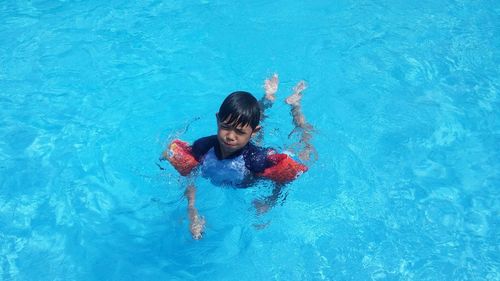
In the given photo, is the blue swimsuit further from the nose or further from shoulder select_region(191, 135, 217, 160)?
the nose

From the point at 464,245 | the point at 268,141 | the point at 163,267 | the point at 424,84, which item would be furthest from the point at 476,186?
the point at 163,267

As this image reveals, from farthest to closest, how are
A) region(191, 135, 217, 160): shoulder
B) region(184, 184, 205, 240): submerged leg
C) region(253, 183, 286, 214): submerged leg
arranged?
1. region(253, 183, 286, 214): submerged leg
2. region(191, 135, 217, 160): shoulder
3. region(184, 184, 205, 240): submerged leg

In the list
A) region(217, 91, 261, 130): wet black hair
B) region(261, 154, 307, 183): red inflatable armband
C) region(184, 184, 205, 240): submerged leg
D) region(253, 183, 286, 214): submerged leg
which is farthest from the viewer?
region(253, 183, 286, 214): submerged leg

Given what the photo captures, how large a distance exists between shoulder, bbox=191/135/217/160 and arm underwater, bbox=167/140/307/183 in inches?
1.3

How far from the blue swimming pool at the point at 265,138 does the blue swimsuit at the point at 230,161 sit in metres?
0.62

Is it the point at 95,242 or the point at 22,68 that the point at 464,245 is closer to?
the point at 95,242

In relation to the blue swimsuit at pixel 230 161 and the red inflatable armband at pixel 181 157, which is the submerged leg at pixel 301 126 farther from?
the red inflatable armband at pixel 181 157

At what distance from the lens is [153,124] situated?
4.96 m

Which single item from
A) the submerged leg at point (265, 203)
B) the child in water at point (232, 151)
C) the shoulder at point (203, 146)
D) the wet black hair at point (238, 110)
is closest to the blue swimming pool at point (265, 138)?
the submerged leg at point (265, 203)

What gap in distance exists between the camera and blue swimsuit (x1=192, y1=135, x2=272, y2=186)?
3504 mm

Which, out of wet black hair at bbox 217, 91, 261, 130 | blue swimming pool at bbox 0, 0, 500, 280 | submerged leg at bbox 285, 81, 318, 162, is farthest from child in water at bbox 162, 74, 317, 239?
submerged leg at bbox 285, 81, 318, 162

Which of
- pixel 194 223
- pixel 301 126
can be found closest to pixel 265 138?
pixel 301 126

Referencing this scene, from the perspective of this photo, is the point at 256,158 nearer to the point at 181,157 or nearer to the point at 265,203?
the point at 181,157

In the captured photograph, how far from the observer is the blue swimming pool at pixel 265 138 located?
3.97 metres
